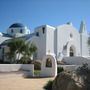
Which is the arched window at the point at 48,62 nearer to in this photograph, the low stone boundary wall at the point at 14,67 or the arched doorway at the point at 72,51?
the low stone boundary wall at the point at 14,67

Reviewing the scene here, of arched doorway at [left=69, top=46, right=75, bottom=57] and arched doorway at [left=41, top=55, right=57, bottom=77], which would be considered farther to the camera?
arched doorway at [left=69, top=46, right=75, bottom=57]

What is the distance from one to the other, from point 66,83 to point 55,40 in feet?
125

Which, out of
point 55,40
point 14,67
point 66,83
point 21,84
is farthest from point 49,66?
point 55,40

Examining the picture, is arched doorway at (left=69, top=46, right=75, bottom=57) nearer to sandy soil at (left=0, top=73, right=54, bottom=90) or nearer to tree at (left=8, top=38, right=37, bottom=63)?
tree at (left=8, top=38, right=37, bottom=63)

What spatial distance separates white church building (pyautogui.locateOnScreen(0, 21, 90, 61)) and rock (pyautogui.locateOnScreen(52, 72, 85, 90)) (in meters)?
30.8

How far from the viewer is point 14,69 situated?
2891 cm

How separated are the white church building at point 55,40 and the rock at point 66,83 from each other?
30784mm

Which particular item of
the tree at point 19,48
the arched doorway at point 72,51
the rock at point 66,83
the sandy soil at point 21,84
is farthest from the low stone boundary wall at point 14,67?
the arched doorway at point 72,51

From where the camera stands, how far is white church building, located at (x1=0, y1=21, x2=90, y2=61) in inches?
1802

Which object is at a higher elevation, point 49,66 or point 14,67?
point 49,66

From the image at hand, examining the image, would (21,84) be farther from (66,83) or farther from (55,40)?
(55,40)

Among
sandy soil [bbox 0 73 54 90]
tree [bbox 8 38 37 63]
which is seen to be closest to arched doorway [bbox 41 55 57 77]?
sandy soil [bbox 0 73 54 90]

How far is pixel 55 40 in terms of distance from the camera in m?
47.7

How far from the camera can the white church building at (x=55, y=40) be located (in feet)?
150
